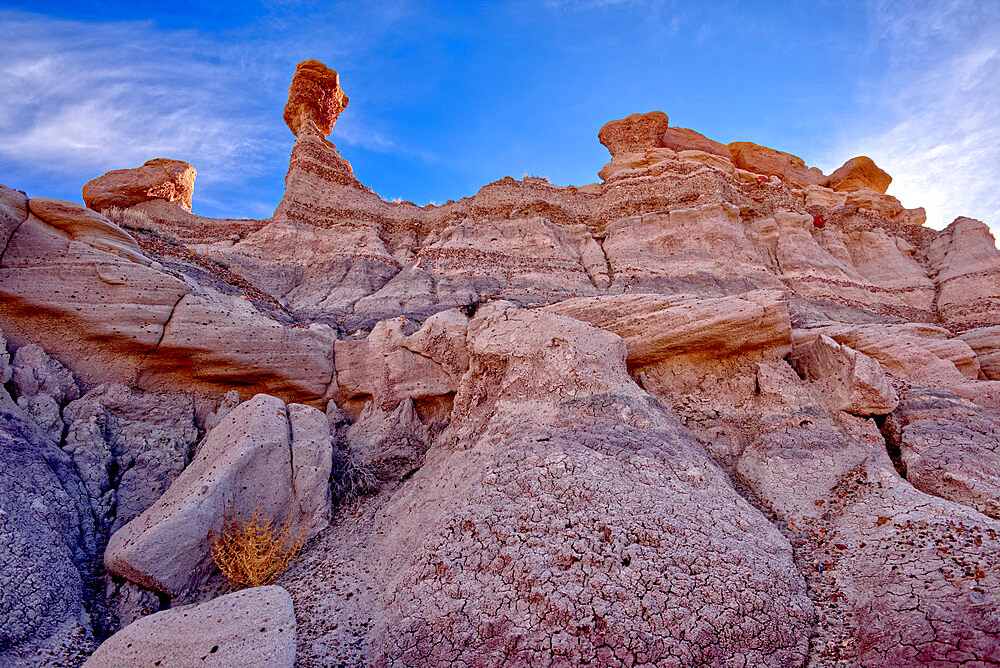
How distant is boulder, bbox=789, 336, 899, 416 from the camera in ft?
19.7

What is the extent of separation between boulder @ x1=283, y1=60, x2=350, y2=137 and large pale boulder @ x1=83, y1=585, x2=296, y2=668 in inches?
714

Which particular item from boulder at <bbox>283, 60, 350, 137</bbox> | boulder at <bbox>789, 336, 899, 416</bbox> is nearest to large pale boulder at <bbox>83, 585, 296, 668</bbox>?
boulder at <bbox>789, 336, 899, 416</bbox>

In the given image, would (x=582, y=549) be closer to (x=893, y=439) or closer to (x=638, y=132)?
(x=893, y=439)

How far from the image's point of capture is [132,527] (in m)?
4.55

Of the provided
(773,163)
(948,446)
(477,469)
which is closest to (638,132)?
(773,163)

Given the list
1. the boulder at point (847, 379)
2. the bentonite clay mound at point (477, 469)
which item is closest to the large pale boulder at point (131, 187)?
the bentonite clay mound at point (477, 469)

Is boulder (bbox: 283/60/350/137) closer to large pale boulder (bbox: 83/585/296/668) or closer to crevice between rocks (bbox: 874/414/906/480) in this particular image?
large pale boulder (bbox: 83/585/296/668)

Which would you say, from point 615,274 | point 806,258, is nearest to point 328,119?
point 615,274

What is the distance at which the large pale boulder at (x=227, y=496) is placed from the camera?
4.20 m

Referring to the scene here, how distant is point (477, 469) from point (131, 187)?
55.1 feet

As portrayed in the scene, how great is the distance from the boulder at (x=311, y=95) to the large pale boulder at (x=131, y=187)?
520 centimetres

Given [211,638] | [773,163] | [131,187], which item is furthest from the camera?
[773,163]

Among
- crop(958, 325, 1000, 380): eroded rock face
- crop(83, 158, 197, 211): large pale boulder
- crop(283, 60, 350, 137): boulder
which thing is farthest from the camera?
crop(283, 60, 350, 137): boulder

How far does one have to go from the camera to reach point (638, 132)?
20594 millimetres
